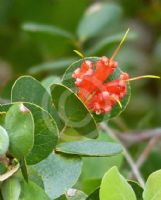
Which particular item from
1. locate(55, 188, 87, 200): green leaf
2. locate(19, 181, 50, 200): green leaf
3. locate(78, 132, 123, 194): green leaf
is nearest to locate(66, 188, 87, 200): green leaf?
locate(55, 188, 87, 200): green leaf

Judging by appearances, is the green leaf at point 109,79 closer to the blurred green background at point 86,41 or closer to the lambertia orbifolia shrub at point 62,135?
the lambertia orbifolia shrub at point 62,135

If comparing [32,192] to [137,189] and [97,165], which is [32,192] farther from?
[97,165]

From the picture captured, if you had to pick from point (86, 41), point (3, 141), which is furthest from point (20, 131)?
point (86, 41)

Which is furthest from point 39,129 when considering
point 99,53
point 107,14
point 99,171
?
point 107,14

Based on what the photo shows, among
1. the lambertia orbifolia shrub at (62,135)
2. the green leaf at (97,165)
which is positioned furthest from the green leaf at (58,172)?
the green leaf at (97,165)

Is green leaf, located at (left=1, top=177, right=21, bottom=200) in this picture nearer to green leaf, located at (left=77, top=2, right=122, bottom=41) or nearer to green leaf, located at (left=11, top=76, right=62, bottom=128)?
green leaf, located at (left=11, top=76, right=62, bottom=128)
